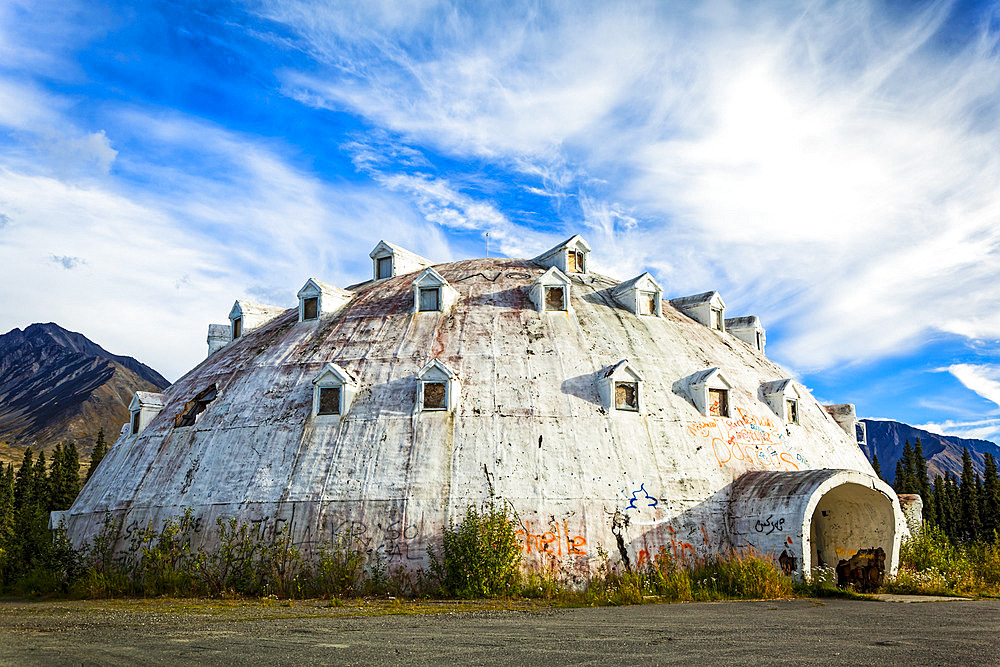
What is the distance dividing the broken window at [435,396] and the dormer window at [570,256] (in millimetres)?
8792

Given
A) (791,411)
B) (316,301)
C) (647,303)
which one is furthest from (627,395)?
(316,301)

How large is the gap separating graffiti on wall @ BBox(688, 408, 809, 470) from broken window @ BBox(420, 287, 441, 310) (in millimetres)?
8936

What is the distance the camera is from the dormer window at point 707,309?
28.0 m

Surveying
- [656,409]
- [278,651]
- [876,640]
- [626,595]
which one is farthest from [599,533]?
[278,651]

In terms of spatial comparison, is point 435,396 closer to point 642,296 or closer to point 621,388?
point 621,388

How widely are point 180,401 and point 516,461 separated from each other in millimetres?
12520

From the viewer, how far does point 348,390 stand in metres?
21.0

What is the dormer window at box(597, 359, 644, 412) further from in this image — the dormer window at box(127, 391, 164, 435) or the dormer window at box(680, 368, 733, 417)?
the dormer window at box(127, 391, 164, 435)

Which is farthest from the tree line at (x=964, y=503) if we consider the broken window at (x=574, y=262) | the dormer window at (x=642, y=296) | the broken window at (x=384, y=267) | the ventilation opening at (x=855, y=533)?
the broken window at (x=384, y=267)

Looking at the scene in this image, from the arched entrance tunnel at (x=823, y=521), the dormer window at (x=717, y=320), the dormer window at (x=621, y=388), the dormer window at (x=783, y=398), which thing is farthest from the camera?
the dormer window at (x=717, y=320)

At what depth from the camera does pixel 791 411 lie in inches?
951

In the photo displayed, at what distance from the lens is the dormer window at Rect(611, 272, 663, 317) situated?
83.0 feet

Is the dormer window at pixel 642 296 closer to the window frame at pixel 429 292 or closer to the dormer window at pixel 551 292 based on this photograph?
the dormer window at pixel 551 292

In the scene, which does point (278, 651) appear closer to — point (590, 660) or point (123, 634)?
point (123, 634)
